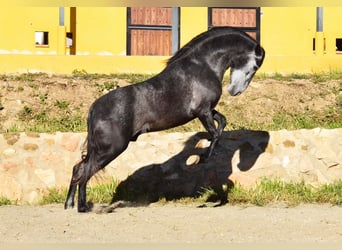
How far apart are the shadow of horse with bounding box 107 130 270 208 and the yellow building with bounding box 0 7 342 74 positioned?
280 inches

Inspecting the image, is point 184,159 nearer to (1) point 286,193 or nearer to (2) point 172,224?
(1) point 286,193

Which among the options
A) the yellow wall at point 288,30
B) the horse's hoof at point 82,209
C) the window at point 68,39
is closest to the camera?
the horse's hoof at point 82,209

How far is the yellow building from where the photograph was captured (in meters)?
17.4

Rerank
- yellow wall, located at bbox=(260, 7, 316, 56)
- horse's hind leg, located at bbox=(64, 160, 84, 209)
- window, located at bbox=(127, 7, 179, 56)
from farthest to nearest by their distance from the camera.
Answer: window, located at bbox=(127, 7, 179, 56) → yellow wall, located at bbox=(260, 7, 316, 56) → horse's hind leg, located at bbox=(64, 160, 84, 209)

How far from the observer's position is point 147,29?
715 inches

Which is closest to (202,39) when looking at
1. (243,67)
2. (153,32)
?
(243,67)

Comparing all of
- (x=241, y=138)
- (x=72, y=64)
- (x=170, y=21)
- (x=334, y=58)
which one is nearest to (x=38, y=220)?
(x=241, y=138)

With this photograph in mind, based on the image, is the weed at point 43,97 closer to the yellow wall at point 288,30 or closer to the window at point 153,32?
the window at point 153,32

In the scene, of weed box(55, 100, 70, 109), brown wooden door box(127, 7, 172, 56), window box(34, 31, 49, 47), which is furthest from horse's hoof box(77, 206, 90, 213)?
brown wooden door box(127, 7, 172, 56)

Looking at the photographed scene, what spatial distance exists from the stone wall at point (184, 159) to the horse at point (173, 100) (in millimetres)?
1390

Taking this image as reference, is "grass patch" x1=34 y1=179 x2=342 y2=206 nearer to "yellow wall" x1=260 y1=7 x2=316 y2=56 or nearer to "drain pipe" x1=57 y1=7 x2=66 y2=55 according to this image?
"drain pipe" x1=57 y1=7 x2=66 y2=55

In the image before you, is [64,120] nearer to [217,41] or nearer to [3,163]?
[3,163]

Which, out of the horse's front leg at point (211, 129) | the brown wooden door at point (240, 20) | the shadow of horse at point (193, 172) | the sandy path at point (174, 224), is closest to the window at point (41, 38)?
the brown wooden door at point (240, 20)

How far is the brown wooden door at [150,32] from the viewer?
18.1 metres
